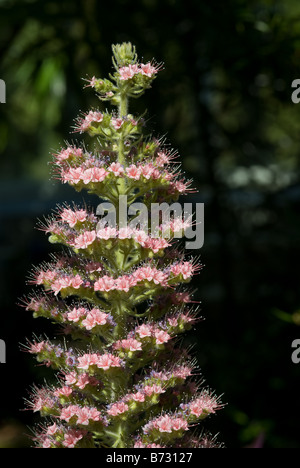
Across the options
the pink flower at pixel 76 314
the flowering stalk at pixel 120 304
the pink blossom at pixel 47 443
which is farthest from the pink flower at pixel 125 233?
the pink blossom at pixel 47 443

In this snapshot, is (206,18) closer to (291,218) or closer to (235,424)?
(291,218)

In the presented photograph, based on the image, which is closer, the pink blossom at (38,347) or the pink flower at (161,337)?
the pink flower at (161,337)

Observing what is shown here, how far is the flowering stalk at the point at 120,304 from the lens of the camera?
181cm

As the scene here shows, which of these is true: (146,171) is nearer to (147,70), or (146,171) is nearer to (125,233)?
(125,233)

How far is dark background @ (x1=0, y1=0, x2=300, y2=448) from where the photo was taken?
450cm

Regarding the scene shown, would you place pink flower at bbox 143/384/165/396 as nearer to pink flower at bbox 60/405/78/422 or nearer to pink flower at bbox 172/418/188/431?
pink flower at bbox 172/418/188/431

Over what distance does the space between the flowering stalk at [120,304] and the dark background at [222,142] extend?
6.57 feet

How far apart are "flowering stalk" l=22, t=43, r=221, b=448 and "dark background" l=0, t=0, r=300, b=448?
78.9 inches

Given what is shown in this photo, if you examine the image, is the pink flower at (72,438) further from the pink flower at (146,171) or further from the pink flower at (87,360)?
the pink flower at (146,171)

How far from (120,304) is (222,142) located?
14.0ft

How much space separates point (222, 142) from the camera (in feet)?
19.5

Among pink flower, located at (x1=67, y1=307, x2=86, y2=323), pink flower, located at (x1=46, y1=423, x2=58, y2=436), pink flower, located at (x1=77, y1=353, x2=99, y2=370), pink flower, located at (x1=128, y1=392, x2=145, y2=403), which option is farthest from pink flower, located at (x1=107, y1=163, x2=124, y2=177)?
pink flower, located at (x1=46, y1=423, x2=58, y2=436)

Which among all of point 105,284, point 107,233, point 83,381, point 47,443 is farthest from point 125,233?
point 47,443

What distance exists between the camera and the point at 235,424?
4531 mm
